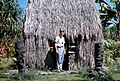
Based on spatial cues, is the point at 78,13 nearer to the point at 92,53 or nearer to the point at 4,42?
the point at 92,53

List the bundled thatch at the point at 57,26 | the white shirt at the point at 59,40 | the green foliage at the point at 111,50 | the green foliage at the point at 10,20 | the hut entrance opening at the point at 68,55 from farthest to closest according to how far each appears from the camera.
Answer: the green foliage at the point at 10,20, the green foliage at the point at 111,50, the hut entrance opening at the point at 68,55, the bundled thatch at the point at 57,26, the white shirt at the point at 59,40

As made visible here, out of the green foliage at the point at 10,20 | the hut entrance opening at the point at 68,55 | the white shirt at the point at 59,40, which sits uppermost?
the green foliage at the point at 10,20

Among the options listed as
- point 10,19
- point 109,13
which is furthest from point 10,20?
point 109,13

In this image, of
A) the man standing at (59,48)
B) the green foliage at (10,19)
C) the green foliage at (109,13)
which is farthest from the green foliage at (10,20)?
the man standing at (59,48)

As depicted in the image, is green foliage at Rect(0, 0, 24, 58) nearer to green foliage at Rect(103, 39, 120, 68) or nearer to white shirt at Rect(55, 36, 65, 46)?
green foliage at Rect(103, 39, 120, 68)

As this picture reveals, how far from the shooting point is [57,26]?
14906 mm

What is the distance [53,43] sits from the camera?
1490 centimetres

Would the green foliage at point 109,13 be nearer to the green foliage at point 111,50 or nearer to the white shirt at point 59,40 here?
the green foliage at point 111,50

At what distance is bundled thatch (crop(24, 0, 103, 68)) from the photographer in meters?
14.8

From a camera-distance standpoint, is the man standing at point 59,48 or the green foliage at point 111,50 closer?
the man standing at point 59,48

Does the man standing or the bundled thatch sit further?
the bundled thatch

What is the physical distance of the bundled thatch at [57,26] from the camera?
14773mm

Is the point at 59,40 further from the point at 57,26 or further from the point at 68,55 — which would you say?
the point at 68,55

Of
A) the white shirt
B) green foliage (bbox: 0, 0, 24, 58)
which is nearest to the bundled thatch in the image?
the white shirt
